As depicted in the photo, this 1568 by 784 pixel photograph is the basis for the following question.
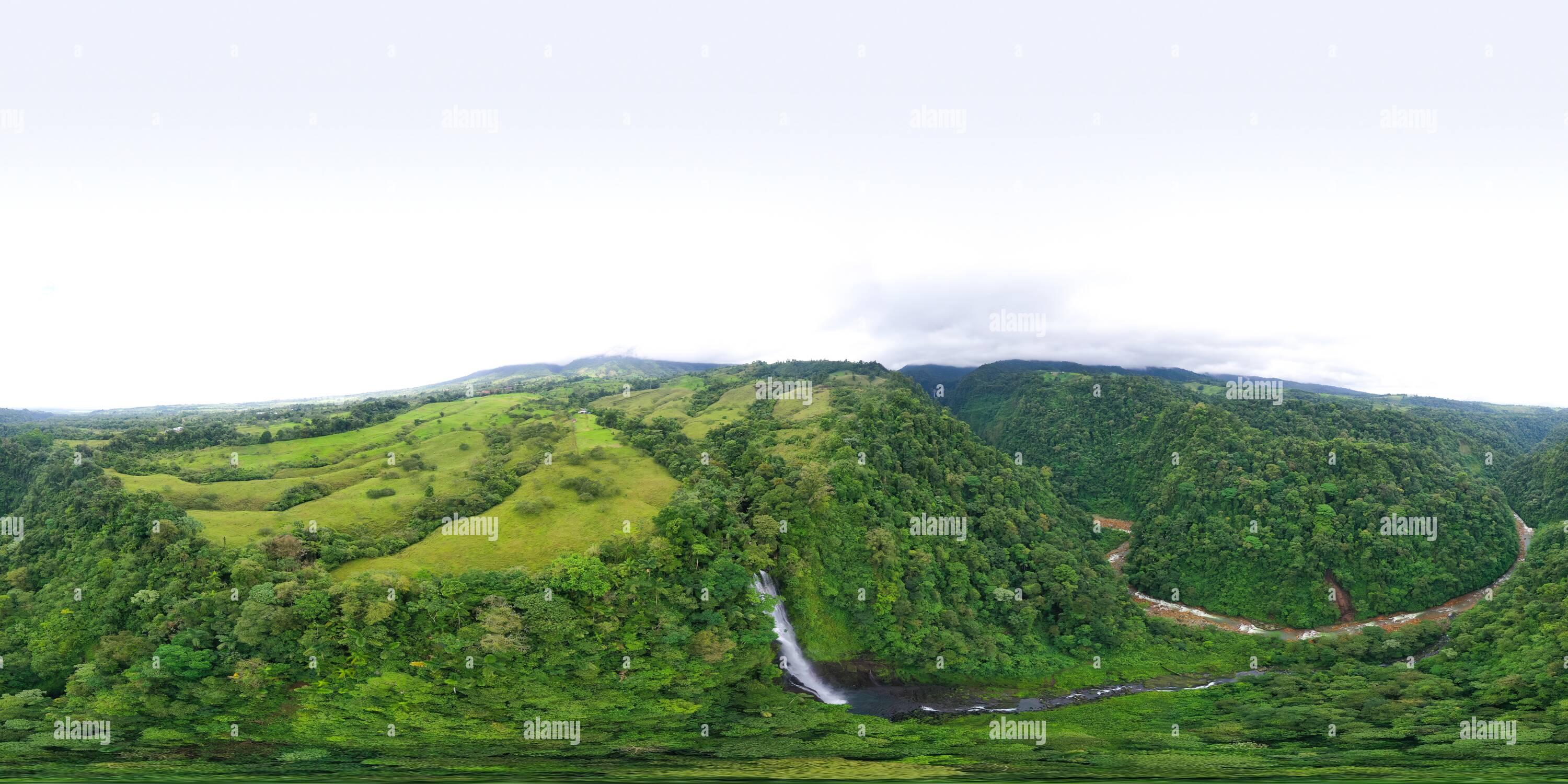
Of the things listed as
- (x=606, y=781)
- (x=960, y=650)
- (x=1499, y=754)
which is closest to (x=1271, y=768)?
(x=1499, y=754)

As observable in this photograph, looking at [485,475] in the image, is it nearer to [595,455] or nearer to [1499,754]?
[595,455]
